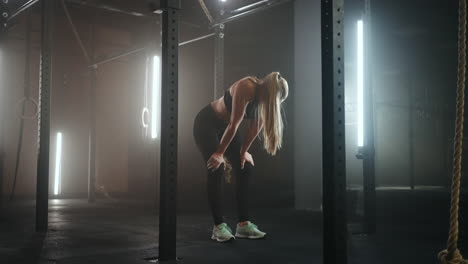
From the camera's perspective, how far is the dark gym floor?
10.3ft

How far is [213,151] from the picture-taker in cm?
404

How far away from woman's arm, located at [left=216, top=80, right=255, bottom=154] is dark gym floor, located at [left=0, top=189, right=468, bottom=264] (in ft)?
2.69

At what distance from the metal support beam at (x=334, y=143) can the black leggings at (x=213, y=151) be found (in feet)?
5.96

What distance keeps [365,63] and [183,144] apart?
16.4 feet

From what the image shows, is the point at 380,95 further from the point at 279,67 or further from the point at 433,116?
the point at 279,67

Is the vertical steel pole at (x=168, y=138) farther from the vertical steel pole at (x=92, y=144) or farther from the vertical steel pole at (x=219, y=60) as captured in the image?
the vertical steel pole at (x=92, y=144)

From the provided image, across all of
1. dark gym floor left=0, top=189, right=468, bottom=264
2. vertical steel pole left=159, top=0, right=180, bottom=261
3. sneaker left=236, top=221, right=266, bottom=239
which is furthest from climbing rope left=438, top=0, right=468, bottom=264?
sneaker left=236, top=221, right=266, bottom=239

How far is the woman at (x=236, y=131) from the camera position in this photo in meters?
3.87

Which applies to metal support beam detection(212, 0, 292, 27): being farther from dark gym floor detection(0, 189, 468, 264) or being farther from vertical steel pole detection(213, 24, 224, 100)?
dark gym floor detection(0, 189, 468, 264)

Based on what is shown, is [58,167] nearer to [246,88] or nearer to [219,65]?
[219,65]

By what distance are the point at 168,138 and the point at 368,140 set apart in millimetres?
2044

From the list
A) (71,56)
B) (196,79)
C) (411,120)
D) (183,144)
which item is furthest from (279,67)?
(71,56)

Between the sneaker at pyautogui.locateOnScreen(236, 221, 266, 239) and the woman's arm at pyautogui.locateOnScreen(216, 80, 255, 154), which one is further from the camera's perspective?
the sneaker at pyautogui.locateOnScreen(236, 221, 266, 239)

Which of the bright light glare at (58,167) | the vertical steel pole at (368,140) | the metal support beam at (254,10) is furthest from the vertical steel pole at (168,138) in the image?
the bright light glare at (58,167)
